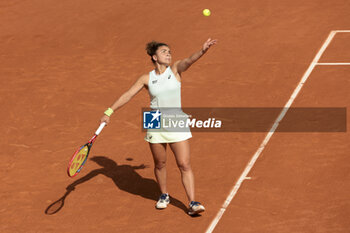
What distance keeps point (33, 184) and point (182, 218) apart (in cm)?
273

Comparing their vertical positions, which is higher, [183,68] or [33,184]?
[183,68]

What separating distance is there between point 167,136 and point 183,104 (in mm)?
4219

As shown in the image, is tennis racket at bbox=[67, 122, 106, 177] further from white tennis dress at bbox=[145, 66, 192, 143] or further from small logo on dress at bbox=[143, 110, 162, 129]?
white tennis dress at bbox=[145, 66, 192, 143]

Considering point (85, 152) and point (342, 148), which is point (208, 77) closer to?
point (342, 148)

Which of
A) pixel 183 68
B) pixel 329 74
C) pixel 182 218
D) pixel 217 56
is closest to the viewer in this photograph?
pixel 183 68

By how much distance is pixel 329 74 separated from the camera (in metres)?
13.7

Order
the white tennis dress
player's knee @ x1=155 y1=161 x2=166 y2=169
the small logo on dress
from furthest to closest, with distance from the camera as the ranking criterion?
player's knee @ x1=155 y1=161 x2=166 y2=169
the small logo on dress
the white tennis dress

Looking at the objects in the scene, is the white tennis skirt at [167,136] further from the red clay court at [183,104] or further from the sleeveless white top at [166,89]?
the red clay court at [183,104]

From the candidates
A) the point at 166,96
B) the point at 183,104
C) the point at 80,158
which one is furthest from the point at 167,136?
the point at 183,104

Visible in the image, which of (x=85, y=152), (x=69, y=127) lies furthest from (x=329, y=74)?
(x=85, y=152)

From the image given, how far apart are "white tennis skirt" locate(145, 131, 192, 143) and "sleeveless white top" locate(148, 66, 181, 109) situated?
14.6 inches

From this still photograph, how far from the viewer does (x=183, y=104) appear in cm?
1320

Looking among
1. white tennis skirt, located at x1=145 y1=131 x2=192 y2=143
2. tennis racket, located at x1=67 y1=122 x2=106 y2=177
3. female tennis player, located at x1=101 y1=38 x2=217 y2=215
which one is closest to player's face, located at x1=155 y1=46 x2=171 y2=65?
female tennis player, located at x1=101 y1=38 x2=217 y2=215

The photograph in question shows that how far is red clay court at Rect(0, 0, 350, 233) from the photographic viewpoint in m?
9.57
